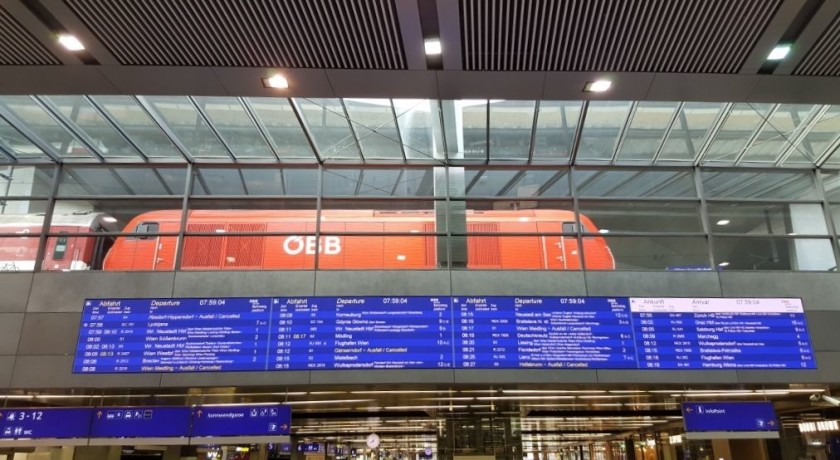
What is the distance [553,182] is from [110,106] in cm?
832

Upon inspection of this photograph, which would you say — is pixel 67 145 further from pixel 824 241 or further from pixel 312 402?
pixel 824 241

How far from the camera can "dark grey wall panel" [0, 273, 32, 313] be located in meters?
10.4

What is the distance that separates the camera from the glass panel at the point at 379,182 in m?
11.7

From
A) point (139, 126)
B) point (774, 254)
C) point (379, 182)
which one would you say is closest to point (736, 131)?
point (774, 254)

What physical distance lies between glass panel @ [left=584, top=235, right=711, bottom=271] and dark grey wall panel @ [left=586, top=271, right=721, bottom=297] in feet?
0.76

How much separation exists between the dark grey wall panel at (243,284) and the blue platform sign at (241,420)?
203cm

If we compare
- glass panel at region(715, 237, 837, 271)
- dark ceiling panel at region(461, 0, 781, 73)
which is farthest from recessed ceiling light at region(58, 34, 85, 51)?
glass panel at region(715, 237, 837, 271)

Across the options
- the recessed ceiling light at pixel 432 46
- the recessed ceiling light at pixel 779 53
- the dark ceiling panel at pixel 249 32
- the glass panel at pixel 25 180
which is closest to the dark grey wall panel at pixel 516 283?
the dark ceiling panel at pixel 249 32

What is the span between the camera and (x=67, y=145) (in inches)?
447

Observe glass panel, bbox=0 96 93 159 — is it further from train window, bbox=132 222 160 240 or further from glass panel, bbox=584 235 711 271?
glass panel, bbox=584 235 711 271

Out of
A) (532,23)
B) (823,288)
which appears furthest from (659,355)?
(532,23)

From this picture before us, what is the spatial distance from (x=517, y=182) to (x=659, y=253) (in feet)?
9.93

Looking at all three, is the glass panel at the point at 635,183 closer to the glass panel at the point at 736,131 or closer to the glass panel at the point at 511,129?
the glass panel at the point at 736,131

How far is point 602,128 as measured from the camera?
1112 cm
